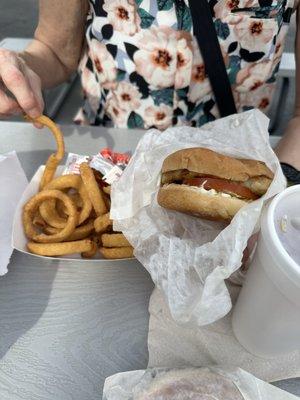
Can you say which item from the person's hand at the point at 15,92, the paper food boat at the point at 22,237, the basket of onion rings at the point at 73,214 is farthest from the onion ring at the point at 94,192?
the person's hand at the point at 15,92

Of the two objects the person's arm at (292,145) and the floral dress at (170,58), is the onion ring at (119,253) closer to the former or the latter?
the person's arm at (292,145)

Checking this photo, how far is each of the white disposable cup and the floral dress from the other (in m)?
0.76

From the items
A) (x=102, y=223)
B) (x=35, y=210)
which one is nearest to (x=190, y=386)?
(x=102, y=223)

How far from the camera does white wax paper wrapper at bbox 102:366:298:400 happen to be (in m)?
0.58

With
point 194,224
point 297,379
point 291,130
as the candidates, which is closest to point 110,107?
point 291,130

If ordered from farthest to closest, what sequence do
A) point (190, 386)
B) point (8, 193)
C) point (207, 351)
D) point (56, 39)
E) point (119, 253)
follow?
1. point (56, 39)
2. point (8, 193)
3. point (119, 253)
4. point (207, 351)
5. point (190, 386)

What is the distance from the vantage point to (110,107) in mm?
1426

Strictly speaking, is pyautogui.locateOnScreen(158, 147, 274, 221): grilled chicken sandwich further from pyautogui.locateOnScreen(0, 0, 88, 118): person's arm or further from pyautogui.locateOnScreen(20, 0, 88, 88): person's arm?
pyautogui.locateOnScreen(20, 0, 88, 88): person's arm

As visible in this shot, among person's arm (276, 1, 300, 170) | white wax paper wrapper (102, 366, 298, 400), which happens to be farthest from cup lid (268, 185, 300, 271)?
person's arm (276, 1, 300, 170)

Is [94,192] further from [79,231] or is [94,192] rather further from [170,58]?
[170,58]

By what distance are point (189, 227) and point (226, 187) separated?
115 millimetres

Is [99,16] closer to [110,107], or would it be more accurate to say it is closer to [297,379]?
[110,107]

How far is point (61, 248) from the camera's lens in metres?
0.81

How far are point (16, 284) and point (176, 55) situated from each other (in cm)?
82
